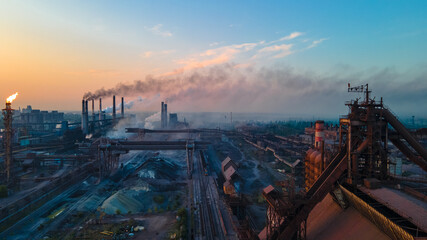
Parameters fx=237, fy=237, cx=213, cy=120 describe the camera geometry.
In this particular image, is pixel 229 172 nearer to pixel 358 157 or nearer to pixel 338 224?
pixel 338 224

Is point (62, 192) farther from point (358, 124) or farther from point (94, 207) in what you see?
point (358, 124)

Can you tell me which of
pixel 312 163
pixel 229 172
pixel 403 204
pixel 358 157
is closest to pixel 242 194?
pixel 229 172

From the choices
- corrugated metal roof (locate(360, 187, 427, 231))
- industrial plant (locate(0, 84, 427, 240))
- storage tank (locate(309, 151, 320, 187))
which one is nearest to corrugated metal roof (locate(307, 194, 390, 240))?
industrial plant (locate(0, 84, 427, 240))

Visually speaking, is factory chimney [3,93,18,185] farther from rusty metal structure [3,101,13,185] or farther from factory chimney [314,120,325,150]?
factory chimney [314,120,325,150]

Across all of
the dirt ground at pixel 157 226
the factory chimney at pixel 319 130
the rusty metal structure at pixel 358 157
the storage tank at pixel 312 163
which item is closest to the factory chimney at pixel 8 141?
the dirt ground at pixel 157 226

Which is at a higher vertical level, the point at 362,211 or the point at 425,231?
the point at 425,231

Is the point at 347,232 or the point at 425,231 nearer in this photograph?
the point at 425,231

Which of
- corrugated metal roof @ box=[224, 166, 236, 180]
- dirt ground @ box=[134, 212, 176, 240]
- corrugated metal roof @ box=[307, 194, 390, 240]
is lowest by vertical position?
dirt ground @ box=[134, 212, 176, 240]

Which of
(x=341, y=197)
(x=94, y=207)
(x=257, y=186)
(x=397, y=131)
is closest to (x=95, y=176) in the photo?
(x=94, y=207)
